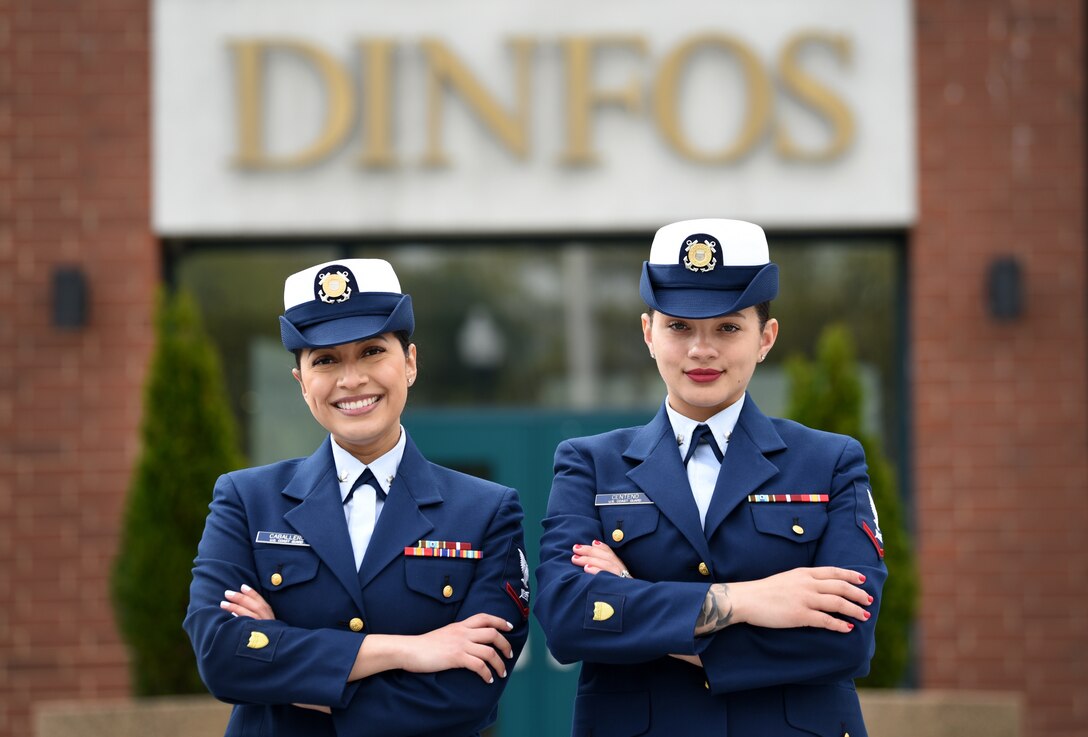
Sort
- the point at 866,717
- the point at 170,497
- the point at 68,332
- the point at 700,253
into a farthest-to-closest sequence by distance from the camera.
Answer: the point at 68,332, the point at 170,497, the point at 866,717, the point at 700,253

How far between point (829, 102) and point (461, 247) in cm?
214

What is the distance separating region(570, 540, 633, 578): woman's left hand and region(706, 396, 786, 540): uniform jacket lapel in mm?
197

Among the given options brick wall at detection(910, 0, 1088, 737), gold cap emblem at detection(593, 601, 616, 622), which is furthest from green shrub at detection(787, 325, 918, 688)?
gold cap emblem at detection(593, 601, 616, 622)

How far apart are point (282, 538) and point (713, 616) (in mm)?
929

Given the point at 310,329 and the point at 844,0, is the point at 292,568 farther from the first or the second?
the point at 844,0

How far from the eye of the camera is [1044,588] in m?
7.52

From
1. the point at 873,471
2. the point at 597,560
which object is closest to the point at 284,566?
the point at 597,560

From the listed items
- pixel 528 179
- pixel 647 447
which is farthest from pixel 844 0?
pixel 647 447

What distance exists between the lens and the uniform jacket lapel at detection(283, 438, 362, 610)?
305cm

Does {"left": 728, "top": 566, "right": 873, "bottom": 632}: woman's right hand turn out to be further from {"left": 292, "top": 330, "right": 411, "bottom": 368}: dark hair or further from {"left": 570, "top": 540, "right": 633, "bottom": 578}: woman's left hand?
{"left": 292, "top": 330, "right": 411, "bottom": 368}: dark hair

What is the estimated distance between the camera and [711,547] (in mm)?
3043

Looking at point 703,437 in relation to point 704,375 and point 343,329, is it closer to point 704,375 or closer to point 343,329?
point 704,375

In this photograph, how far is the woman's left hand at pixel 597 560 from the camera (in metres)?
3.02

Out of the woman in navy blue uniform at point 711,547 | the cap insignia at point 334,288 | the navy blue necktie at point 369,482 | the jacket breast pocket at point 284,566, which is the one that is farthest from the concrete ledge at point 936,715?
the cap insignia at point 334,288
